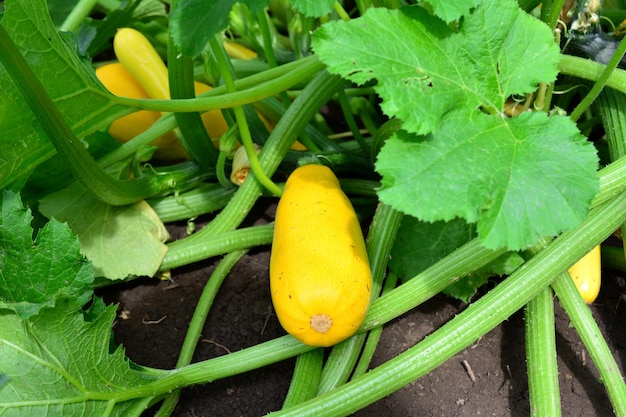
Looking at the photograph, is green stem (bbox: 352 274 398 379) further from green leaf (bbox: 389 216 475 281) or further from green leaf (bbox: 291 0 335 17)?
green leaf (bbox: 291 0 335 17)

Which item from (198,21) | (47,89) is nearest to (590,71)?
(198,21)

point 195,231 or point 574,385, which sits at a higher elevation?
point 195,231

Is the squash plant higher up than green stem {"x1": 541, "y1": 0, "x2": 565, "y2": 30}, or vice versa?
green stem {"x1": 541, "y1": 0, "x2": 565, "y2": 30}

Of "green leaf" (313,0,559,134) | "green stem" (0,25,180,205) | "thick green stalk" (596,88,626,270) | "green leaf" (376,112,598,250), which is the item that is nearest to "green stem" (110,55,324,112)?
"green stem" (0,25,180,205)

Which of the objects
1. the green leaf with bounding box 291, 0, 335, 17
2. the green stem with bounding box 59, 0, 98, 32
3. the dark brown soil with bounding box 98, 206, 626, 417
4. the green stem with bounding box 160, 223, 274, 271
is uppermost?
the green leaf with bounding box 291, 0, 335, 17

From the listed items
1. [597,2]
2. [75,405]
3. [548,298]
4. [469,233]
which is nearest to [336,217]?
[469,233]

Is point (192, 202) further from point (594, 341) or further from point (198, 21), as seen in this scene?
point (594, 341)

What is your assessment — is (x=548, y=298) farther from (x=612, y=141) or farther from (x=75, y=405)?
(x=75, y=405)
